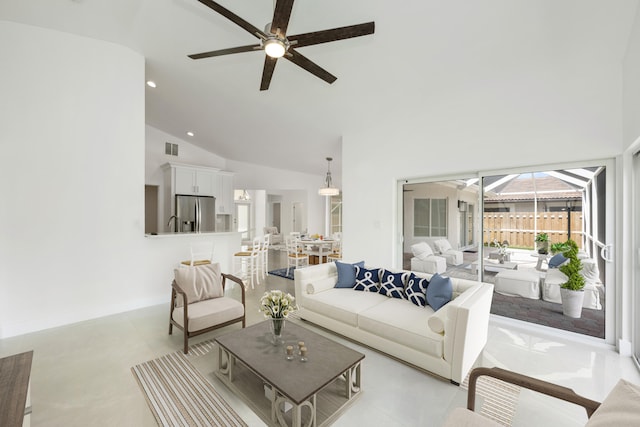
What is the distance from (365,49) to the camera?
3248 millimetres

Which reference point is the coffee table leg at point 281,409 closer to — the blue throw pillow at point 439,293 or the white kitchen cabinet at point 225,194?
the blue throw pillow at point 439,293

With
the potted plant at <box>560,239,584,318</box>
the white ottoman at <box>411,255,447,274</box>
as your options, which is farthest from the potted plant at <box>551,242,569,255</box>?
the white ottoman at <box>411,255,447,274</box>

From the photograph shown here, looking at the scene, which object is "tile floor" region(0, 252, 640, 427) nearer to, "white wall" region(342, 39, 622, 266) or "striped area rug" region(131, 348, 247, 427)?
"striped area rug" region(131, 348, 247, 427)

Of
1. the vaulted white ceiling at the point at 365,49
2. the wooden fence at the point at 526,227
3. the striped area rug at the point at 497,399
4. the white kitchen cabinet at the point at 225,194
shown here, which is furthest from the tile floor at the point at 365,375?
the white kitchen cabinet at the point at 225,194

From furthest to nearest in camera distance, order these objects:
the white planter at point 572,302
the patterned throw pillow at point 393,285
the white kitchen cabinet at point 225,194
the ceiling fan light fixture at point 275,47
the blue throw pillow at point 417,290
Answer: the white kitchen cabinet at point 225,194
the patterned throw pillow at point 393,285
the white planter at point 572,302
the blue throw pillow at point 417,290
the ceiling fan light fixture at point 275,47

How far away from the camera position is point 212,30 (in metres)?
3.42

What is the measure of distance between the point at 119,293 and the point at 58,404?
7.21 ft

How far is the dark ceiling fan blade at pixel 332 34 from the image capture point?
7.09 feet

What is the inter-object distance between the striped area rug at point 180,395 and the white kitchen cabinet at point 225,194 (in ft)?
17.7

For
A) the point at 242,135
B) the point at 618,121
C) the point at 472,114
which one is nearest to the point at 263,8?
the point at 472,114

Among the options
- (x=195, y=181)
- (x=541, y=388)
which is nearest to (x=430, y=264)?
(x=541, y=388)

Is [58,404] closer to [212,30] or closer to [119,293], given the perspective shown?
[119,293]

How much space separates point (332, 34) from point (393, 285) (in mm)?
2777

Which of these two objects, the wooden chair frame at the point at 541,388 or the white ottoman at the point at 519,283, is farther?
the white ottoman at the point at 519,283
